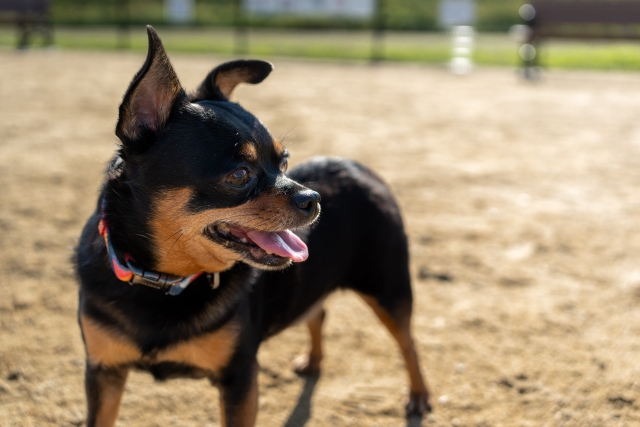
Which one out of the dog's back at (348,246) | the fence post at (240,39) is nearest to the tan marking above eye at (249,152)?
the dog's back at (348,246)

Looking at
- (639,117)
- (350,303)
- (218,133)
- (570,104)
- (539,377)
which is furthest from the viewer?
(570,104)

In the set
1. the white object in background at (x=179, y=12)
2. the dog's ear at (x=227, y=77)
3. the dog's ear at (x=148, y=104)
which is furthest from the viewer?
the white object in background at (x=179, y=12)

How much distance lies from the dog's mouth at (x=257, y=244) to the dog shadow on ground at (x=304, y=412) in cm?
121

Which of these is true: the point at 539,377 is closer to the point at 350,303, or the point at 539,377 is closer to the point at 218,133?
the point at 350,303

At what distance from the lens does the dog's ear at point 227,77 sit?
3.12 m

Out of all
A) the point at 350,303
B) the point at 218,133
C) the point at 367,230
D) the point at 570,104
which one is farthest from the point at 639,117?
the point at 218,133

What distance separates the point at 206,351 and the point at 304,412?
111 cm

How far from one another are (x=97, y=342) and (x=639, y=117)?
1017 cm

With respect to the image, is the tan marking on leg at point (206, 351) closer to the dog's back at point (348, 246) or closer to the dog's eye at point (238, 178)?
the dog's back at point (348, 246)

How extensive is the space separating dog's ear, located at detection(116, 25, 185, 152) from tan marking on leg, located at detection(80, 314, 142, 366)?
77cm

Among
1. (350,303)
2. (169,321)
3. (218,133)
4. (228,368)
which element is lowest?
(350,303)

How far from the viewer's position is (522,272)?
5301mm

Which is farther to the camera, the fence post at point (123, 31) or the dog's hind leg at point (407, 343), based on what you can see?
the fence post at point (123, 31)

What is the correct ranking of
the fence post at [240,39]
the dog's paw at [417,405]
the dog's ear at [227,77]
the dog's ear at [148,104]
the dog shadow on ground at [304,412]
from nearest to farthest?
the dog's ear at [148,104]
the dog's ear at [227,77]
the dog shadow on ground at [304,412]
the dog's paw at [417,405]
the fence post at [240,39]
